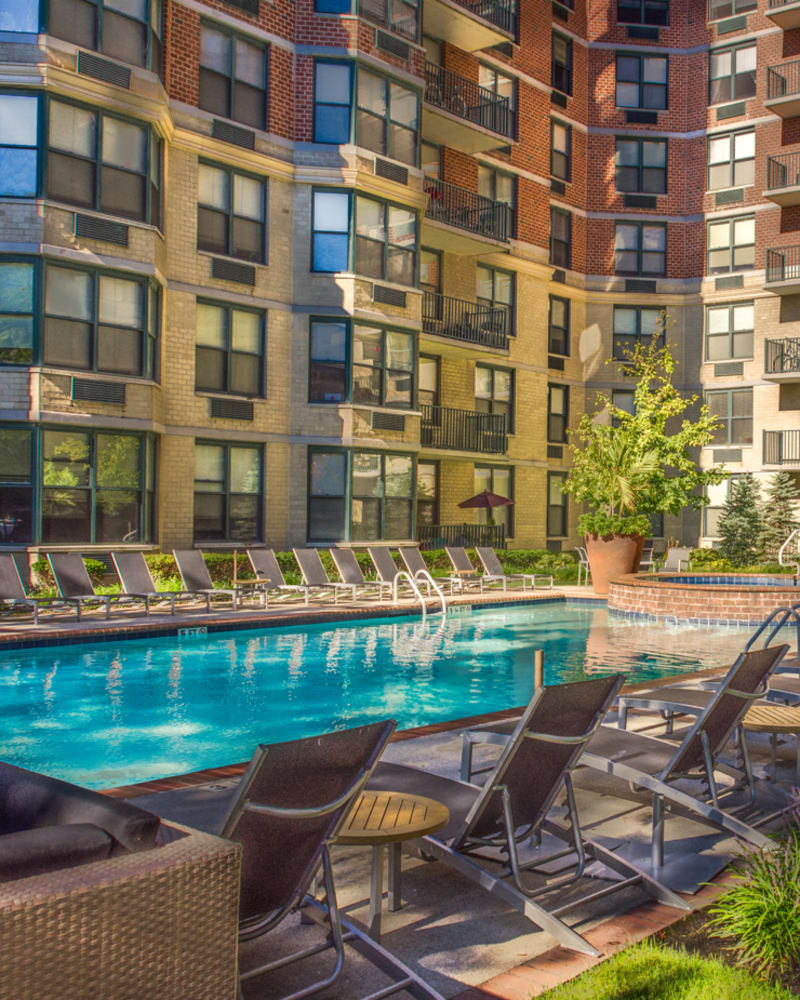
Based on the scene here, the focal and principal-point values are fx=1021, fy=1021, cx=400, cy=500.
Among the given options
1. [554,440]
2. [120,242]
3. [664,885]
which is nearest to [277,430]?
[120,242]

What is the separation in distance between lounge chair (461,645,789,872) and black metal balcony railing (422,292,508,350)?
22.1m

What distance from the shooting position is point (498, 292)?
3078cm

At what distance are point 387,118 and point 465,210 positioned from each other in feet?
17.3

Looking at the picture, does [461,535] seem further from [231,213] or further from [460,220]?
[231,213]

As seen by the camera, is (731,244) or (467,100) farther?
(731,244)

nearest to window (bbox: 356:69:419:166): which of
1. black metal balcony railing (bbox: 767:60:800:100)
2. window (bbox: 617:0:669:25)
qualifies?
black metal balcony railing (bbox: 767:60:800:100)

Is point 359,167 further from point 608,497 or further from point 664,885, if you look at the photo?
point 664,885

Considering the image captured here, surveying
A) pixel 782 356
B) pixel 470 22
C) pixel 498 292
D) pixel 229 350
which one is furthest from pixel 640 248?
pixel 229 350

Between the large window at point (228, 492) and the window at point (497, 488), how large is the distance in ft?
29.3

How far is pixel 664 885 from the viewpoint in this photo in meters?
4.57

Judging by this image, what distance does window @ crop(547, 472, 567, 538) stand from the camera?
32281mm

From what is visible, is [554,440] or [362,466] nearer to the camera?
[362,466]

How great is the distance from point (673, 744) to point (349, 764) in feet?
11.7

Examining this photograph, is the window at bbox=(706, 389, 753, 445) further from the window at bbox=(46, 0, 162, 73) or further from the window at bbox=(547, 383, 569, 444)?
the window at bbox=(46, 0, 162, 73)
